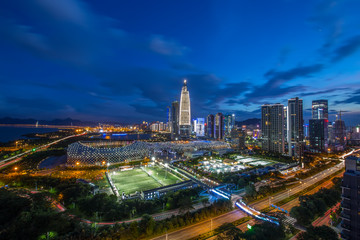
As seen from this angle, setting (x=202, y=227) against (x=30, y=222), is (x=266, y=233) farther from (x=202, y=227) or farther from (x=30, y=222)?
(x=30, y=222)

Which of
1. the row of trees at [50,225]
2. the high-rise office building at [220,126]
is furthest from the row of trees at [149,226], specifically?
the high-rise office building at [220,126]

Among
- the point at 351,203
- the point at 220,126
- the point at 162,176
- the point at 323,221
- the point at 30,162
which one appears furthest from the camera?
the point at 220,126

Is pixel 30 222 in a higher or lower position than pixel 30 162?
higher

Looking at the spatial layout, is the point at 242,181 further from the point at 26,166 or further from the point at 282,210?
the point at 26,166

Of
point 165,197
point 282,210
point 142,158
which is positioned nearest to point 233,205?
point 282,210

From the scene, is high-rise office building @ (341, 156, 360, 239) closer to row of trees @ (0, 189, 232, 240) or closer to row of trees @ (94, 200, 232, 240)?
row of trees @ (94, 200, 232, 240)

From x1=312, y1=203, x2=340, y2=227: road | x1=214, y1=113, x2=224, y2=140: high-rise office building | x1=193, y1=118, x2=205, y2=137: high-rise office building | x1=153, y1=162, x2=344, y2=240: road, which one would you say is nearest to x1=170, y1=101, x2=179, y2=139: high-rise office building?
x1=214, y1=113, x2=224, y2=140: high-rise office building

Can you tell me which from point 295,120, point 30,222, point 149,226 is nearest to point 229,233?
point 149,226
